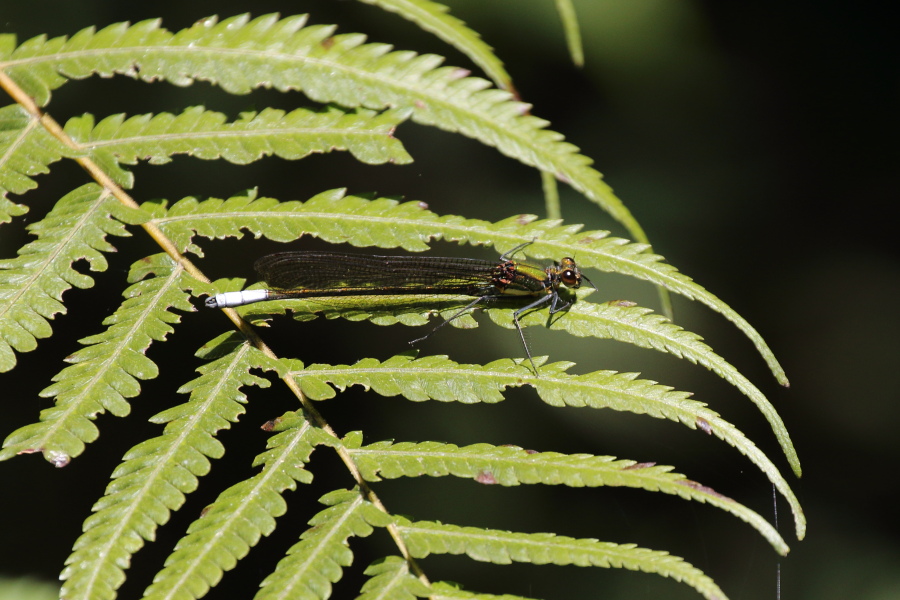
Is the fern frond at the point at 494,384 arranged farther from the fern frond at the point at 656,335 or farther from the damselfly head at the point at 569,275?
the damselfly head at the point at 569,275

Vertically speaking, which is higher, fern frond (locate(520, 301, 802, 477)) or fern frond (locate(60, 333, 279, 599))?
fern frond (locate(520, 301, 802, 477))

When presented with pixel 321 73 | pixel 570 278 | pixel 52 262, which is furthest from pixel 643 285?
pixel 52 262

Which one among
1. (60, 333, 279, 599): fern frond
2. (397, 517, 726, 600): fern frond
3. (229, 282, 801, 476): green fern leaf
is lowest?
(60, 333, 279, 599): fern frond

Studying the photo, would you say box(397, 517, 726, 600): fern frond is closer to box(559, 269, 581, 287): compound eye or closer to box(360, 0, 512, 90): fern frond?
box(559, 269, 581, 287): compound eye

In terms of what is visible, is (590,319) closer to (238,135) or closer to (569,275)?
(569,275)

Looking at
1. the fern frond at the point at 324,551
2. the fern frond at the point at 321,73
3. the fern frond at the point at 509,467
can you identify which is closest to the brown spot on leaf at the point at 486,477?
the fern frond at the point at 509,467

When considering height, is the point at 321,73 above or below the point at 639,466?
above

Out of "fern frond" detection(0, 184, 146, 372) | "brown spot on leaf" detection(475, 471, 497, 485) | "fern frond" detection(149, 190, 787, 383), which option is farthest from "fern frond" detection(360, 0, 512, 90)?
"brown spot on leaf" detection(475, 471, 497, 485)
